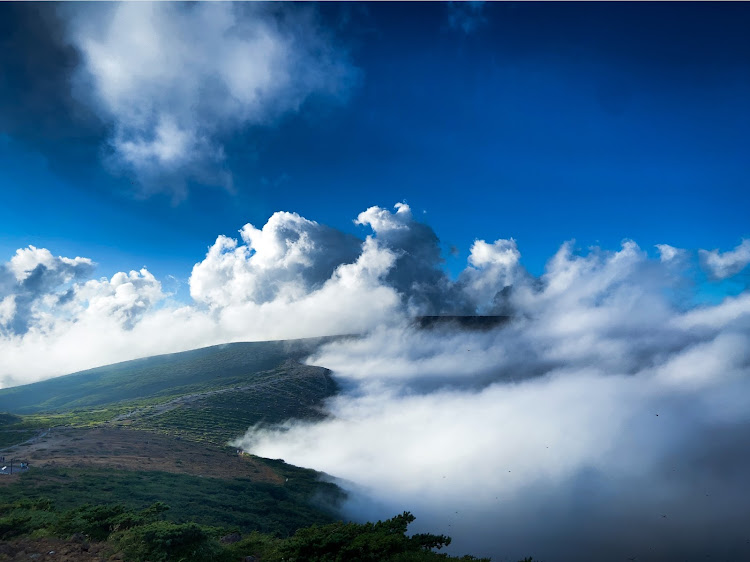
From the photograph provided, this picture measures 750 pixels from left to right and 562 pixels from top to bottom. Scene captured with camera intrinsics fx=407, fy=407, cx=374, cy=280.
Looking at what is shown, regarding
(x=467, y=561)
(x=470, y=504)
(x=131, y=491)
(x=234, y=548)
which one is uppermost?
(x=467, y=561)

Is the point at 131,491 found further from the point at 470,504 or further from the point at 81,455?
the point at 470,504

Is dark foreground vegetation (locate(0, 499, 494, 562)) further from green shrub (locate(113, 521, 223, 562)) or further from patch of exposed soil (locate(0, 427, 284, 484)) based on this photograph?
patch of exposed soil (locate(0, 427, 284, 484))

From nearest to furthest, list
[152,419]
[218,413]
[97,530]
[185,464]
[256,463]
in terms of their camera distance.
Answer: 1. [97,530]
2. [185,464]
3. [256,463]
4. [152,419]
5. [218,413]

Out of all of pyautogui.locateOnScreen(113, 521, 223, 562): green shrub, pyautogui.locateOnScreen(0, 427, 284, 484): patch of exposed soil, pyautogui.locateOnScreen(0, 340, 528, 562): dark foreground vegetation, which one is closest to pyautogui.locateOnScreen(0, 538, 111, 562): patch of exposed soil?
pyautogui.locateOnScreen(0, 340, 528, 562): dark foreground vegetation

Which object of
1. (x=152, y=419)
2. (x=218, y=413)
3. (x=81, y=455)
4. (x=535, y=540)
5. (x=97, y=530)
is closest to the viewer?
(x=97, y=530)

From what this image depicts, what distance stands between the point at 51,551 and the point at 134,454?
252 feet

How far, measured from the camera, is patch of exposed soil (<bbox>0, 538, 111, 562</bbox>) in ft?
95.7

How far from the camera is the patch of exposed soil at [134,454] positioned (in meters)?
83.9

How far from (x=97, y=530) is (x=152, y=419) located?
13736 centimetres

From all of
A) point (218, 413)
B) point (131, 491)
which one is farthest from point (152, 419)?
point (131, 491)

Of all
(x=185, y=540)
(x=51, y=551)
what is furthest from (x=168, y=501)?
(x=185, y=540)

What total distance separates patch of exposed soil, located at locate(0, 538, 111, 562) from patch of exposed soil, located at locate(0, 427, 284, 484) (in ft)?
183

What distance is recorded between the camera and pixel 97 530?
34.0m

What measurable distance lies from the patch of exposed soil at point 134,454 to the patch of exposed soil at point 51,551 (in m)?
55.8
